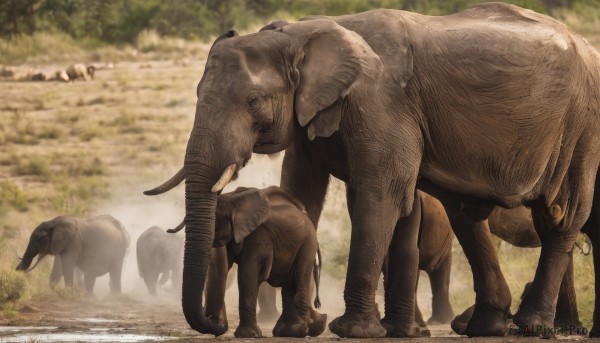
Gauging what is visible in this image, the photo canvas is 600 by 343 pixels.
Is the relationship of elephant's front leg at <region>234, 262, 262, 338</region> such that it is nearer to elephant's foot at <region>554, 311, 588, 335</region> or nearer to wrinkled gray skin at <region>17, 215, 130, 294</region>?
elephant's foot at <region>554, 311, 588, 335</region>

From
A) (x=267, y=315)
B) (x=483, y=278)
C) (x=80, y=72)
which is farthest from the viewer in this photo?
(x=80, y=72)

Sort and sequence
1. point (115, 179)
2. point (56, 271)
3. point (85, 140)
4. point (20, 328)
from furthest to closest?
point (85, 140)
point (115, 179)
point (56, 271)
point (20, 328)

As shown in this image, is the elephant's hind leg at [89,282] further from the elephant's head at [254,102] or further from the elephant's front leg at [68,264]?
the elephant's head at [254,102]

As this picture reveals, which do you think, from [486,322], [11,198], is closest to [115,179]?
[11,198]

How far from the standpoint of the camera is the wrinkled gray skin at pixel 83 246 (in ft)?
61.0

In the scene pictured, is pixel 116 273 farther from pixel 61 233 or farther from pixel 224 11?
pixel 224 11

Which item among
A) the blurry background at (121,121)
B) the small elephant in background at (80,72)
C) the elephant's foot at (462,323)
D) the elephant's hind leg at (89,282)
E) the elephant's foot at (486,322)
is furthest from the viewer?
the small elephant in background at (80,72)

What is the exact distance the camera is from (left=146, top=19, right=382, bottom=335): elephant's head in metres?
9.59

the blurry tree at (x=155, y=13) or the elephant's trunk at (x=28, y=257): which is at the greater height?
the elephant's trunk at (x=28, y=257)

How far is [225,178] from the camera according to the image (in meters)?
9.59

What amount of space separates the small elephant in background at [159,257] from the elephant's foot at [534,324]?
850cm

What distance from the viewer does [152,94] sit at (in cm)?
3027

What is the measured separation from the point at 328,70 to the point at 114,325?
413 centimetres

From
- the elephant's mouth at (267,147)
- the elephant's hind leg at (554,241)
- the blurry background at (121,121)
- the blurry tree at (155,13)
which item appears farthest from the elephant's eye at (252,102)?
the blurry tree at (155,13)
